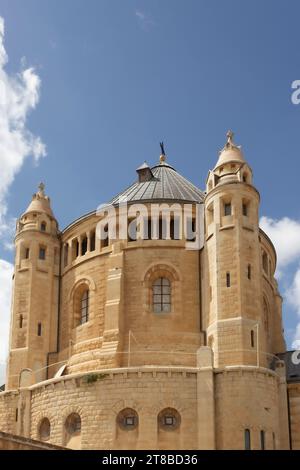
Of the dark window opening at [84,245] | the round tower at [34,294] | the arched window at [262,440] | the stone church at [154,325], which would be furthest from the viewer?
the dark window opening at [84,245]

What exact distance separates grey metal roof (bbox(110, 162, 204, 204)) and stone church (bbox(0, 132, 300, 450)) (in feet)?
0.48

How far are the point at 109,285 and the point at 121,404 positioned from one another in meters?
8.87

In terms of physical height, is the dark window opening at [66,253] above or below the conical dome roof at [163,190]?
below

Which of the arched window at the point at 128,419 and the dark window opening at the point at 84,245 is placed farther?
the dark window opening at the point at 84,245

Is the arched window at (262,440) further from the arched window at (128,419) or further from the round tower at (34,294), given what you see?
the round tower at (34,294)

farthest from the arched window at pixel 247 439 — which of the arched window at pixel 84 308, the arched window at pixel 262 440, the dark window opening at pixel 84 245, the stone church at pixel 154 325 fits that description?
the dark window opening at pixel 84 245

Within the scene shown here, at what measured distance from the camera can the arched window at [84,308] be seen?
163 feet

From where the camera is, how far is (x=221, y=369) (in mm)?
41281

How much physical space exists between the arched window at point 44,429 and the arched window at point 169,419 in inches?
284

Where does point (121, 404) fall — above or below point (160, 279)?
below

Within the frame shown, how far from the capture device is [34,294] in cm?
5128

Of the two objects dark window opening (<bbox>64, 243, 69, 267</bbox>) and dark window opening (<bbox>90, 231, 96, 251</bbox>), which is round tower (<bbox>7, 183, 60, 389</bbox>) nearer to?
dark window opening (<bbox>64, 243, 69, 267</bbox>)
